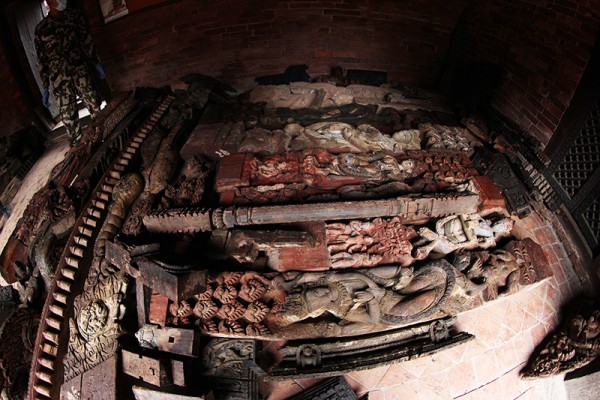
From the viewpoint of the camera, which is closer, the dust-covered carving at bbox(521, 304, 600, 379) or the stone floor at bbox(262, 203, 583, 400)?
the stone floor at bbox(262, 203, 583, 400)

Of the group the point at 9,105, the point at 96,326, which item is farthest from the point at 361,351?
the point at 9,105

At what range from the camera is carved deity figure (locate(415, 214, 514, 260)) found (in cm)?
361

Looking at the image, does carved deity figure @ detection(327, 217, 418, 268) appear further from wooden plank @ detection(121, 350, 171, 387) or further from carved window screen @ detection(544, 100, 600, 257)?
carved window screen @ detection(544, 100, 600, 257)

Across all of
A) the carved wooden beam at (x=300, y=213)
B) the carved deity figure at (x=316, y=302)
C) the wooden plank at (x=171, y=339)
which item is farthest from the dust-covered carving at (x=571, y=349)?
the wooden plank at (x=171, y=339)

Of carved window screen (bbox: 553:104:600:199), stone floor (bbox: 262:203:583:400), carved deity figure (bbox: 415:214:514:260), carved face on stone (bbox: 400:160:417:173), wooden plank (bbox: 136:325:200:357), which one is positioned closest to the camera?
wooden plank (bbox: 136:325:200:357)

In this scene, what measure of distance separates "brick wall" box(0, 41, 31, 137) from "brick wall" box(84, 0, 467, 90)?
1.58 meters

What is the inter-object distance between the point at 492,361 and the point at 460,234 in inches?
47.3

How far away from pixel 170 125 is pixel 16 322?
2709 millimetres

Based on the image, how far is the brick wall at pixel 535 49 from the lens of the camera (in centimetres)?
412

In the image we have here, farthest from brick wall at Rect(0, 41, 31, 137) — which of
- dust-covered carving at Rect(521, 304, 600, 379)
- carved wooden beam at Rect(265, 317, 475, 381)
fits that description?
dust-covered carving at Rect(521, 304, 600, 379)

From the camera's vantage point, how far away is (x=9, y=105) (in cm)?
605

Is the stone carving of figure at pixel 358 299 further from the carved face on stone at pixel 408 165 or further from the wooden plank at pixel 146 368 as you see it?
the carved face on stone at pixel 408 165

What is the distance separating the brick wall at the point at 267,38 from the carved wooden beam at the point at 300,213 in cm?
322

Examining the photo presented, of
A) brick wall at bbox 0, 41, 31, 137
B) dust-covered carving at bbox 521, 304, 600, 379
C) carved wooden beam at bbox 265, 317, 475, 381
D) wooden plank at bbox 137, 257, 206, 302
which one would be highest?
brick wall at bbox 0, 41, 31, 137
